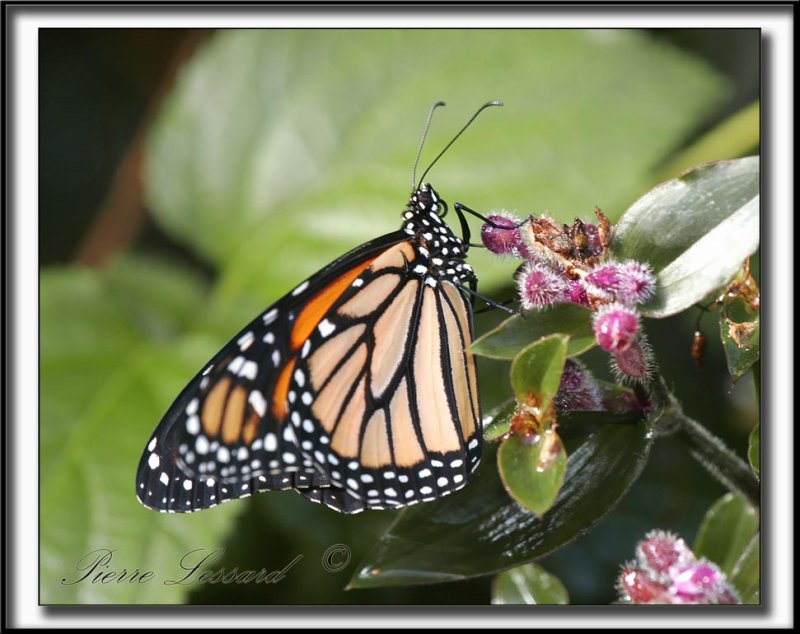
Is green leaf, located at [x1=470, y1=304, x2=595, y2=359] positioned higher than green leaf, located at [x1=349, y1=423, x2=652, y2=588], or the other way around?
green leaf, located at [x1=470, y1=304, x2=595, y2=359]

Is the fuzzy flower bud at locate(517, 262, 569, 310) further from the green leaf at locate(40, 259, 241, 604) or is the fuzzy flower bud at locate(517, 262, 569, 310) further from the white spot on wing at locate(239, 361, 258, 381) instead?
the green leaf at locate(40, 259, 241, 604)

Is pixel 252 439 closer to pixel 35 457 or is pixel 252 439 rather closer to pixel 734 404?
pixel 35 457

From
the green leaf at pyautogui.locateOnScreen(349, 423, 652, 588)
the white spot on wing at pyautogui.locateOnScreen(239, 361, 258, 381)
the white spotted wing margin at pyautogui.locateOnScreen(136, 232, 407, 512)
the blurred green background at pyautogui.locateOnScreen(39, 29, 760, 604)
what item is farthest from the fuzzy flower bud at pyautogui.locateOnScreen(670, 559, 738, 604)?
the blurred green background at pyautogui.locateOnScreen(39, 29, 760, 604)

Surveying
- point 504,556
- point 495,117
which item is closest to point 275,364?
point 504,556

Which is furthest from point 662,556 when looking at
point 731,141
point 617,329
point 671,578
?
point 731,141

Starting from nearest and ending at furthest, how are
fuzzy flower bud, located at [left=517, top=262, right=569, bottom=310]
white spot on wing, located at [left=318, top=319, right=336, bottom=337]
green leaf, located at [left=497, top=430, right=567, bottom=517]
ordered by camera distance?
green leaf, located at [left=497, top=430, right=567, bottom=517] → fuzzy flower bud, located at [left=517, top=262, right=569, bottom=310] → white spot on wing, located at [left=318, top=319, right=336, bottom=337]

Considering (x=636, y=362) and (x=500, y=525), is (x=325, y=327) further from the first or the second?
(x=636, y=362)
